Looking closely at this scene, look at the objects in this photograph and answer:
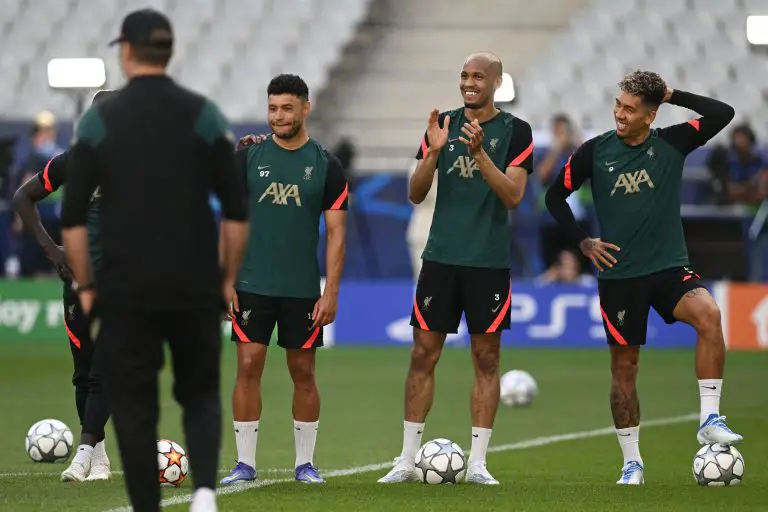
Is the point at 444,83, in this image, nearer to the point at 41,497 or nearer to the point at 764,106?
the point at 764,106

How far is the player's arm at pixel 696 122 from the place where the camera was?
845 cm

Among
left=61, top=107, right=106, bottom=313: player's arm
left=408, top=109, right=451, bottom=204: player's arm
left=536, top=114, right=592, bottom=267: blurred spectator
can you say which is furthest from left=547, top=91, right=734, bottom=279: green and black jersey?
left=536, top=114, right=592, bottom=267: blurred spectator

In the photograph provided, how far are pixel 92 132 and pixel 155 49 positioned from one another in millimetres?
392

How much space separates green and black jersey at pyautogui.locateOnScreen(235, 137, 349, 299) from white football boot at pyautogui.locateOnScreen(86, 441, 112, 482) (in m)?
1.25

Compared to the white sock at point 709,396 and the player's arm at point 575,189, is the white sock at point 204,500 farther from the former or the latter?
the white sock at point 709,396

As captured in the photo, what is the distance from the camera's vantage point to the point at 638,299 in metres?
8.45

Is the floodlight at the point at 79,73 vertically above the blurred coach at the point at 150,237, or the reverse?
the floodlight at the point at 79,73

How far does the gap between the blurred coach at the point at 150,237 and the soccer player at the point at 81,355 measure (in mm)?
2301

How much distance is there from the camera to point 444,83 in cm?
2423

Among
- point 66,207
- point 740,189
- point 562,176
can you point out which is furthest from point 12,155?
point 66,207

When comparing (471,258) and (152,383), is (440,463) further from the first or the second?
(152,383)

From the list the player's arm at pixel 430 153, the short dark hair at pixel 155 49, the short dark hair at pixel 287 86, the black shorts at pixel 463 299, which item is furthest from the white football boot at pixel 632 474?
the short dark hair at pixel 155 49

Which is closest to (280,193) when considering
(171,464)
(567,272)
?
(171,464)

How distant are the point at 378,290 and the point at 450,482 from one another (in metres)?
10.8
